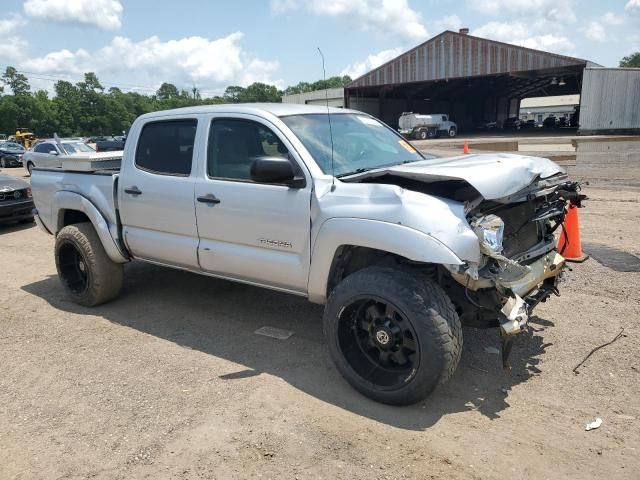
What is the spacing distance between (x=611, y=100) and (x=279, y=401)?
4357 centimetres

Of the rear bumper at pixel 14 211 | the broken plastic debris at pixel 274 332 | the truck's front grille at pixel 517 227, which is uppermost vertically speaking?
the truck's front grille at pixel 517 227

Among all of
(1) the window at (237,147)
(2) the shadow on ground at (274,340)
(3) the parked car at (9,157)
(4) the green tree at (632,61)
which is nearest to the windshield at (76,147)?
(3) the parked car at (9,157)

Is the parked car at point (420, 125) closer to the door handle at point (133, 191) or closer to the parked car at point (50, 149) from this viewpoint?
the parked car at point (50, 149)

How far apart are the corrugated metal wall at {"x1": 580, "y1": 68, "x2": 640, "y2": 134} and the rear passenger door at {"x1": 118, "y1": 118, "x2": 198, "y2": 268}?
1625 inches

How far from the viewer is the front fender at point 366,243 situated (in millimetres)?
3119

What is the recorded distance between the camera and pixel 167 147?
15.9 ft

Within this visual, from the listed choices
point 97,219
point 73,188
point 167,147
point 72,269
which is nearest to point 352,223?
point 167,147

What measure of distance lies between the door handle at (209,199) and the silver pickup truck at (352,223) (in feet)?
0.05

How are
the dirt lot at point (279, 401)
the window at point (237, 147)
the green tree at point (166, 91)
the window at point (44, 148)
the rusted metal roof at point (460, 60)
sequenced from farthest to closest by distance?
the green tree at point (166, 91)
the rusted metal roof at point (460, 60)
the window at point (44, 148)
the window at point (237, 147)
the dirt lot at point (279, 401)

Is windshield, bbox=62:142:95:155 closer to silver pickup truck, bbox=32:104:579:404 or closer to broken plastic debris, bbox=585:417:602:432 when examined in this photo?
silver pickup truck, bbox=32:104:579:404

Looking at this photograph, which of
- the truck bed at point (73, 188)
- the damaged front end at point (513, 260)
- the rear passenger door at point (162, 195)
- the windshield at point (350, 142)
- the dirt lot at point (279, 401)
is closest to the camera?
the dirt lot at point (279, 401)

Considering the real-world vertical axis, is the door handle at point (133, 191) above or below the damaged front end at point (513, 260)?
above

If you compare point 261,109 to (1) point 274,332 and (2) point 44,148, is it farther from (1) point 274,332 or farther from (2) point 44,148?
(2) point 44,148

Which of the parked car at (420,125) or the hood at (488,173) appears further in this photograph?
the parked car at (420,125)
